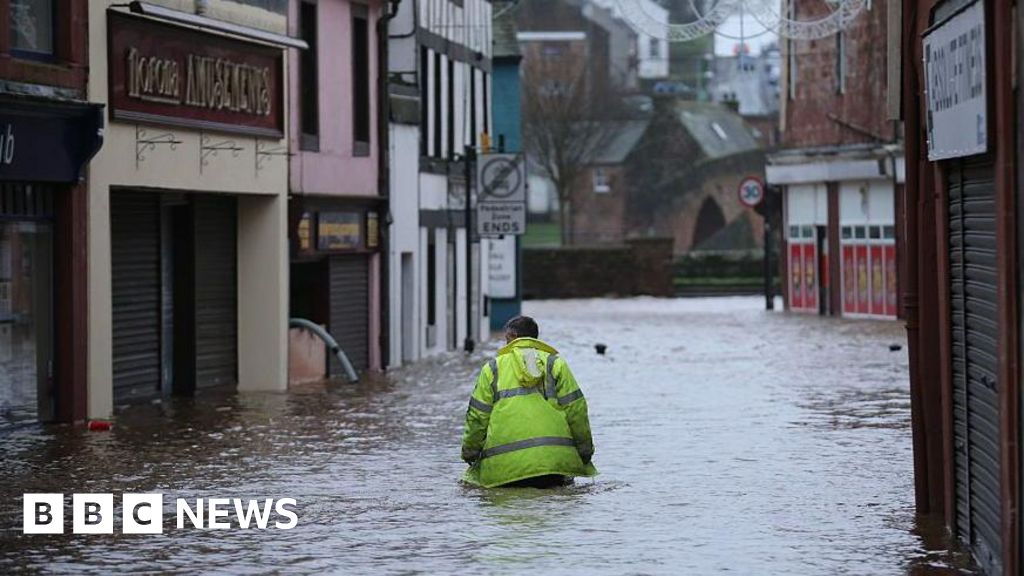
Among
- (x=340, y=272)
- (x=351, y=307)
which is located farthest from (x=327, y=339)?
(x=351, y=307)

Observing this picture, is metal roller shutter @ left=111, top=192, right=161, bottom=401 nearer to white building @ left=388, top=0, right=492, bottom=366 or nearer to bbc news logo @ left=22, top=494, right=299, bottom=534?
white building @ left=388, top=0, right=492, bottom=366

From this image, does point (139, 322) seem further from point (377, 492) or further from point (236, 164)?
point (377, 492)

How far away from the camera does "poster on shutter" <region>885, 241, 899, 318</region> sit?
51172mm

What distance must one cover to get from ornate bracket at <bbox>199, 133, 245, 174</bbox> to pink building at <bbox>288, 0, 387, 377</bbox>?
2.01 m

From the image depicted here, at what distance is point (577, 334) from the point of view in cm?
4516

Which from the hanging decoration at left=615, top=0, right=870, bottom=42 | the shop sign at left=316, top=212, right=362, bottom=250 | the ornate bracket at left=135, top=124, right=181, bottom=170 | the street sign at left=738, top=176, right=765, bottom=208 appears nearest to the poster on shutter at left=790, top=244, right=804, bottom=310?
the street sign at left=738, top=176, right=765, bottom=208

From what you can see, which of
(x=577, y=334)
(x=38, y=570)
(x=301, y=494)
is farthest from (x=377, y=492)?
(x=577, y=334)

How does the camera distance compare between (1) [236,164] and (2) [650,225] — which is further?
(2) [650,225]

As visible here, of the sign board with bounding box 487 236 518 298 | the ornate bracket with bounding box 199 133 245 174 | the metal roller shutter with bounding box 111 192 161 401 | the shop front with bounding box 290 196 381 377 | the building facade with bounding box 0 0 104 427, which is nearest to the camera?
the building facade with bounding box 0 0 104 427

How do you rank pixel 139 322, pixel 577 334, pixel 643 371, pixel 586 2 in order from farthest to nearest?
pixel 586 2 → pixel 577 334 → pixel 643 371 → pixel 139 322

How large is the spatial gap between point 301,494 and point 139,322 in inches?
403

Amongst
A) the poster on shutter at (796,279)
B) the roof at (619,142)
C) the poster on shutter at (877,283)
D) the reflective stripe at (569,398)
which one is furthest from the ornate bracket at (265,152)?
the roof at (619,142)

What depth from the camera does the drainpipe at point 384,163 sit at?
110 feet

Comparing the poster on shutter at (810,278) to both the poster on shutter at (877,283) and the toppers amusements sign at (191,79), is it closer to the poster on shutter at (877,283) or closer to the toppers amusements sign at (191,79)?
the poster on shutter at (877,283)
